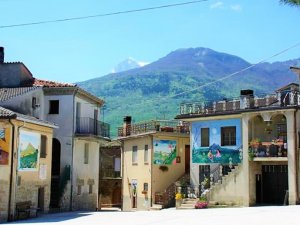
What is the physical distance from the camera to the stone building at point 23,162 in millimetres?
26484

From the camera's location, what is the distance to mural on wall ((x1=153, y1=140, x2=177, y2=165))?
4153cm

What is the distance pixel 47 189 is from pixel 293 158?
51.6 ft

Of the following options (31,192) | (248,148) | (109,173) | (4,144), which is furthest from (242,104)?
(109,173)

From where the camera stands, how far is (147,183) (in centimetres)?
4200

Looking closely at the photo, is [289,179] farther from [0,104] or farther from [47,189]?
[0,104]

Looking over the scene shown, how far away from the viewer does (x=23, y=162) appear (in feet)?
92.1

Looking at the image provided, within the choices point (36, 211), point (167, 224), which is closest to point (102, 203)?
point (36, 211)

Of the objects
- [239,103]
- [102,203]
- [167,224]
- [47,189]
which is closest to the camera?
[167,224]

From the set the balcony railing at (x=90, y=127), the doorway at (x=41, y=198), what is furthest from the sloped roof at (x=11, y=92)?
the doorway at (x=41, y=198)

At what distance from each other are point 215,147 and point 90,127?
31.7 feet

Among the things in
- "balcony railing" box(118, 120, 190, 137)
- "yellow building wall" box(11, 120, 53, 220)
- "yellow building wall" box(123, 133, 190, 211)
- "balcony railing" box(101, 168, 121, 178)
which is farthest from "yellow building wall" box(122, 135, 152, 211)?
"yellow building wall" box(11, 120, 53, 220)

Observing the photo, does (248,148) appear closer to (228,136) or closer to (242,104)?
(228,136)

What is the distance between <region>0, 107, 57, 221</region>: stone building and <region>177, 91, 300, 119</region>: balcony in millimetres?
11036

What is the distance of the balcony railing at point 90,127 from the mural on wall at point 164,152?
449 cm
